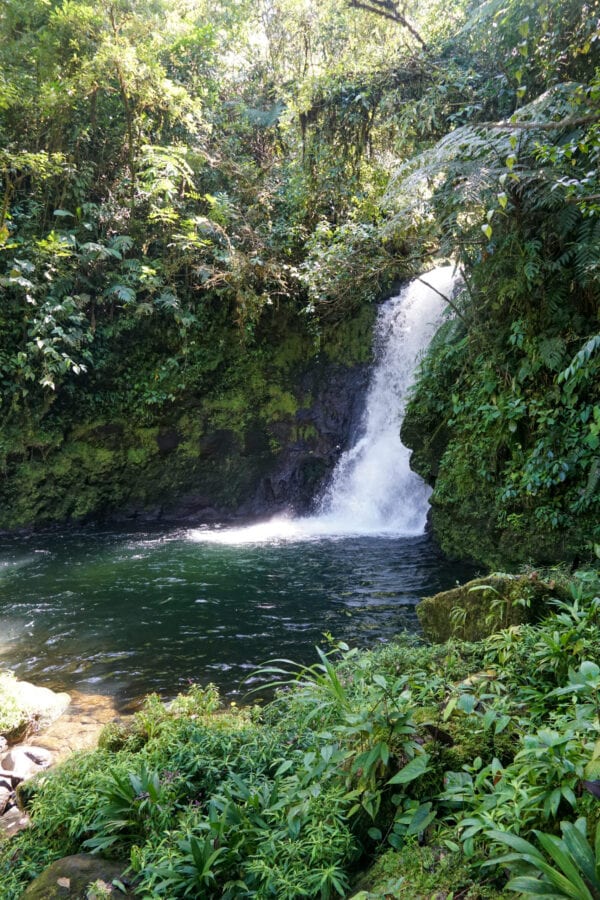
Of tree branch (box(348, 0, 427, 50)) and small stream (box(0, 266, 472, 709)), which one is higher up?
tree branch (box(348, 0, 427, 50))

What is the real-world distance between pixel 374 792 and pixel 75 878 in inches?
53.5

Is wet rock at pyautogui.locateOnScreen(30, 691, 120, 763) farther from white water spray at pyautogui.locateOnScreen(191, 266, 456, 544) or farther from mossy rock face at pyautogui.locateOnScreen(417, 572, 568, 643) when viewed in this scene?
white water spray at pyautogui.locateOnScreen(191, 266, 456, 544)

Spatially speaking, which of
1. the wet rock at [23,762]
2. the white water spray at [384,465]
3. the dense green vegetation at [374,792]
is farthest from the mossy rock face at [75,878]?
the white water spray at [384,465]

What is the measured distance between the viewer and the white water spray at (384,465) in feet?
36.5

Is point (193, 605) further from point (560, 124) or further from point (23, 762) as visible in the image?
point (560, 124)

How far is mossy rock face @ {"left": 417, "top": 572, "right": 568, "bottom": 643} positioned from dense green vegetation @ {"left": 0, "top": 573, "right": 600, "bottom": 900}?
0.49 metres

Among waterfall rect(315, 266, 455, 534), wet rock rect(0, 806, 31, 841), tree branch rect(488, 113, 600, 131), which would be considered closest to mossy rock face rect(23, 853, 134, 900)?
wet rock rect(0, 806, 31, 841)

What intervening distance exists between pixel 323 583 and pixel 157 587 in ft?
8.23

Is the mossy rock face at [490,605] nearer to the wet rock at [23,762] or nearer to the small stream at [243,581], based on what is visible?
the small stream at [243,581]

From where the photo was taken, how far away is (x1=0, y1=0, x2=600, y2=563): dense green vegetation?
21.0 feet

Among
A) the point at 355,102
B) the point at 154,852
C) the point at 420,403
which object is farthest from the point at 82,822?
the point at 355,102

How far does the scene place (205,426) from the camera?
13.6 meters

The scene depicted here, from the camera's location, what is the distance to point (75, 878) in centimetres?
230

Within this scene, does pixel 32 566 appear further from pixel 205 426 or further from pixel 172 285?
pixel 172 285
